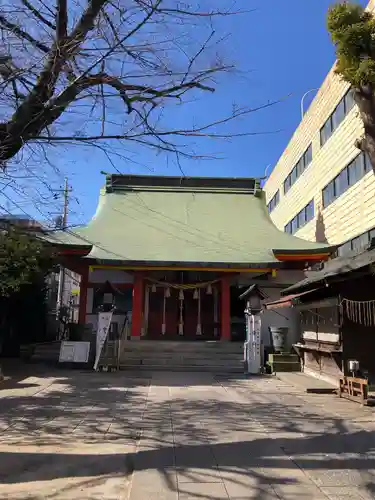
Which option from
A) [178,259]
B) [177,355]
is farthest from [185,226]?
[177,355]

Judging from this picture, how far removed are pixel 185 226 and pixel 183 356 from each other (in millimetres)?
6603

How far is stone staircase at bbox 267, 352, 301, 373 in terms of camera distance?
13977mm

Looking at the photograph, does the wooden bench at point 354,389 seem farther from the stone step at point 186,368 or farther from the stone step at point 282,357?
the stone step at point 186,368

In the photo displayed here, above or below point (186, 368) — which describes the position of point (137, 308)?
above

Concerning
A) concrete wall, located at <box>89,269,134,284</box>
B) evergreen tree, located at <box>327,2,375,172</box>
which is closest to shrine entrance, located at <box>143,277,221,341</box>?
concrete wall, located at <box>89,269,134,284</box>

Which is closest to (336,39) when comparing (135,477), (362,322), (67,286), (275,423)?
(362,322)

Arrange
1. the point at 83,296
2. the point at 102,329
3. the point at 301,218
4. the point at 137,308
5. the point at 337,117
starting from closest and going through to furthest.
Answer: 1. the point at 102,329
2. the point at 137,308
3. the point at 83,296
4. the point at 337,117
5. the point at 301,218

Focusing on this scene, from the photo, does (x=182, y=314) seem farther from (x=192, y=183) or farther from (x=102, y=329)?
(x=192, y=183)

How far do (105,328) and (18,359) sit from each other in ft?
15.1

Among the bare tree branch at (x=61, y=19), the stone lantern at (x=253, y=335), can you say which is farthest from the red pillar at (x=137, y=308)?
the bare tree branch at (x=61, y=19)

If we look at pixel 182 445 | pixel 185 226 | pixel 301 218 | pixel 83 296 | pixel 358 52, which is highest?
pixel 301 218

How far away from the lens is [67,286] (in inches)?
1593

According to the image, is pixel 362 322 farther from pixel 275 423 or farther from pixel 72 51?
pixel 72 51

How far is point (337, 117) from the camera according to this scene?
19.3m
